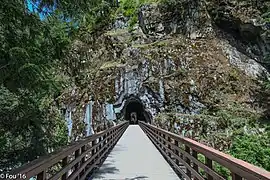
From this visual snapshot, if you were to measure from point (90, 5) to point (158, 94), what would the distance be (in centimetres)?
1971

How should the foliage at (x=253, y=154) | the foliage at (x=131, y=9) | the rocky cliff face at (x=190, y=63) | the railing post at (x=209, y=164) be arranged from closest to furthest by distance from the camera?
the railing post at (x=209, y=164) < the foliage at (x=253, y=154) < the rocky cliff face at (x=190, y=63) < the foliage at (x=131, y=9)

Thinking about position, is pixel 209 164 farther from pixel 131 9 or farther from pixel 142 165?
pixel 131 9

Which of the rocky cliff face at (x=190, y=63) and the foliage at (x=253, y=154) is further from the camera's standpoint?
the rocky cliff face at (x=190, y=63)

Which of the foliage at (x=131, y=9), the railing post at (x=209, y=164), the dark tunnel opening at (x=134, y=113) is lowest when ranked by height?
the railing post at (x=209, y=164)

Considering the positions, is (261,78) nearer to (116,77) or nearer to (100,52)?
(116,77)

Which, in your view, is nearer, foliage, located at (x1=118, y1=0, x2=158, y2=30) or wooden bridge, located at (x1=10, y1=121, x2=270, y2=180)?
wooden bridge, located at (x1=10, y1=121, x2=270, y2=180)

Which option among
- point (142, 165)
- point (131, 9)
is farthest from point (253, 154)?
point (131, 9)

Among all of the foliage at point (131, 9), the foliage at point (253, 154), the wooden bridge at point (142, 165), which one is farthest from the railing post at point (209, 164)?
the foliage at point (131, 9)

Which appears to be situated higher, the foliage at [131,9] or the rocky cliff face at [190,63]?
the foliage at [131,9]

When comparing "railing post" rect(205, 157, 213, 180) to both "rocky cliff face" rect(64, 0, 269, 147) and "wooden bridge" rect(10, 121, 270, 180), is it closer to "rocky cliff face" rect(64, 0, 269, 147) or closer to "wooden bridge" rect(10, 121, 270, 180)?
"wooden bridge" rect(10, 121, 270, 180)

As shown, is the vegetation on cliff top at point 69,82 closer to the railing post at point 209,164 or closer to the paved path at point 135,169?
the paved path at point 135,169

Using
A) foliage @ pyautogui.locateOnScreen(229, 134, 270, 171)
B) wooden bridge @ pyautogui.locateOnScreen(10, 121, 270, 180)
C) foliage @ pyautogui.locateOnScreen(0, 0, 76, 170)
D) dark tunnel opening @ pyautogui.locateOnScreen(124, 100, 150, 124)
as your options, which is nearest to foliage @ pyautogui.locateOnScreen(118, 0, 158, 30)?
dark tunnel opening @ pyautogui.locateOnScreen(124, 100, 150, 124)

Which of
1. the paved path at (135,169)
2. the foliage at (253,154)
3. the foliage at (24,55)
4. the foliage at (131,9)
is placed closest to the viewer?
the foliage at (24,55)

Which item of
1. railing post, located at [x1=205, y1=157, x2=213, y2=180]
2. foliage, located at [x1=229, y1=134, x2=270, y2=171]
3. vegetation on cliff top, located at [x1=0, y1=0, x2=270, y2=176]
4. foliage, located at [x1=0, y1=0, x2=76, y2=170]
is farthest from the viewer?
foliage, located at [x1=229, y1=134, x2=270, y2=171]
